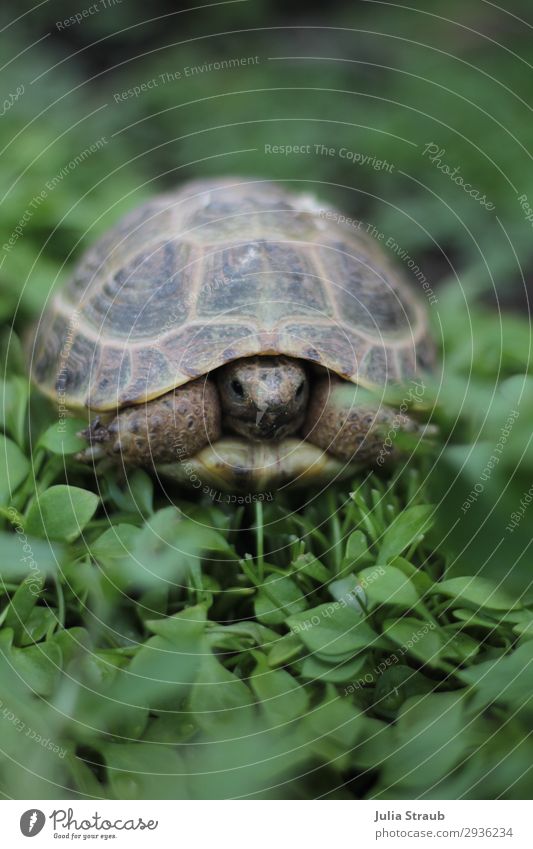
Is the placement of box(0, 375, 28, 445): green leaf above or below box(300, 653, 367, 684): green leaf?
above

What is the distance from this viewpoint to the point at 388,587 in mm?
707

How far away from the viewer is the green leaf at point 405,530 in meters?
0.75

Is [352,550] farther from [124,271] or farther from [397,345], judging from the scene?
[124,271]

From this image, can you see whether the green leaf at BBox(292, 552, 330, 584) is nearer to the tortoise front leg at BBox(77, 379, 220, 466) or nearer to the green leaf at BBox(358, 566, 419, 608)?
the green leaf at BBox(358, 566, 419, 608)

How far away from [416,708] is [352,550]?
0.16 m

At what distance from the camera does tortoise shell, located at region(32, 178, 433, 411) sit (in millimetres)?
838

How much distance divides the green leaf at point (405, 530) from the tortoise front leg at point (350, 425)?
0.34 ft

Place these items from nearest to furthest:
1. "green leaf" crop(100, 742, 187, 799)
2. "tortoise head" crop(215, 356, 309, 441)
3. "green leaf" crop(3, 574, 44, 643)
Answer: "green leaf" crop(100, 742, 187, 799) → "green leaf" crop(3, 574, 44, 643) → "tortoise head" crop(215, 356, 309, 441)

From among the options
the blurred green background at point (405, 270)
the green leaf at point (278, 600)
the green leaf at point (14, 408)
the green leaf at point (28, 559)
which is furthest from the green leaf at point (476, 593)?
the green leaf at point (14, 408)

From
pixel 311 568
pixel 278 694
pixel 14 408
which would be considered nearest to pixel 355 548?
pixel 311 568

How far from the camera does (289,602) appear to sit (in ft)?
2.42

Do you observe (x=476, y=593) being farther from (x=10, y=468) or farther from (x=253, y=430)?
(x=10, y=468)

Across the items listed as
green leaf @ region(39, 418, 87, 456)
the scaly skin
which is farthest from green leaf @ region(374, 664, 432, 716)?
green leaf @ region(39, 418, 87, 456)

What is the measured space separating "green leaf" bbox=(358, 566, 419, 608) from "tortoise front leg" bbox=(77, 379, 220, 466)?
23 centimetres
